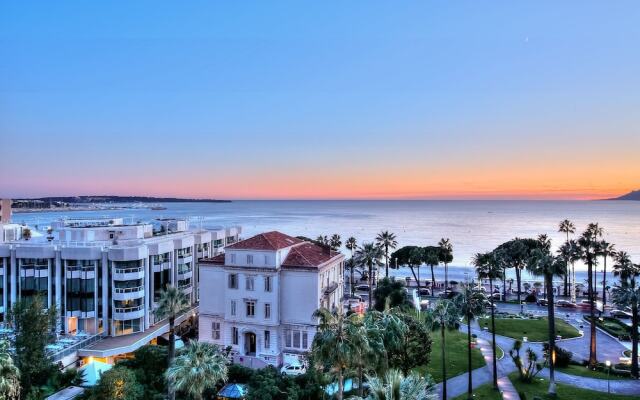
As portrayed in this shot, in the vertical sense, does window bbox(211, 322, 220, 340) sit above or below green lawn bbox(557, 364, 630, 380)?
above

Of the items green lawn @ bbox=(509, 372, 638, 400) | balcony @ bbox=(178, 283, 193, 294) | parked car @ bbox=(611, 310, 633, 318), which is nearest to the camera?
green lawn @ bbox=(509, 372, 638, 400)

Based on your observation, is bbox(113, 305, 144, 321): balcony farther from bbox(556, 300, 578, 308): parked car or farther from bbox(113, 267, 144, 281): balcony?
bbox(556, 300, 578, 308): parked car

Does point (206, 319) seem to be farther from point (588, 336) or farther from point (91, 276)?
point (588, 336)

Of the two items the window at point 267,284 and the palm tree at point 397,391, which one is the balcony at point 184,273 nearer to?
the window at point 267,284

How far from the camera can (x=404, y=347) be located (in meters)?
34.2

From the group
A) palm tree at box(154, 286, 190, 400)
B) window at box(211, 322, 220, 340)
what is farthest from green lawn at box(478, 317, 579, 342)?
palm tree at box(154, 286, 190, 400)

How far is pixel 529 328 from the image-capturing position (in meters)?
56.1

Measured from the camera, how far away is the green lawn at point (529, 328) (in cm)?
5300

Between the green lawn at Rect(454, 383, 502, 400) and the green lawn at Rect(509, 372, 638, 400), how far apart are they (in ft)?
7.38

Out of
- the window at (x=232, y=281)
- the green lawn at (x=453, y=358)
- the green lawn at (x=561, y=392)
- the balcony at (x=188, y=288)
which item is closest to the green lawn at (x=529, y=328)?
the green lawn at (x=453, y=358)

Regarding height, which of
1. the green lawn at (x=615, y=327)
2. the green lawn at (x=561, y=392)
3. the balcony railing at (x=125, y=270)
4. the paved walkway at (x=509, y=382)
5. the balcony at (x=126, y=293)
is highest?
the balcony railing at (x=125, y=270)

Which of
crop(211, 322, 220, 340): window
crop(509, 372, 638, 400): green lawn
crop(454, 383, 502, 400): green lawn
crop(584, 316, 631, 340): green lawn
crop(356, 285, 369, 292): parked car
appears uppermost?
crop(211, 322, 220, 340): window

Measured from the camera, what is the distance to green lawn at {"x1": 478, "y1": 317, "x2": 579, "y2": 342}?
53.0 meters

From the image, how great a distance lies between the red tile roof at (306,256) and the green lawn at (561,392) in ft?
68.3
